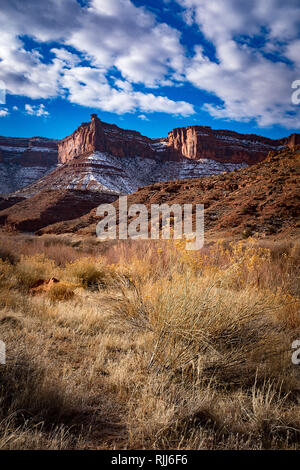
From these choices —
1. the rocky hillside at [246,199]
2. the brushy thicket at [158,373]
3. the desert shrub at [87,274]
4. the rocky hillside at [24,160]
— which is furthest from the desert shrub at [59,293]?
the rocky hillside at [24,160]

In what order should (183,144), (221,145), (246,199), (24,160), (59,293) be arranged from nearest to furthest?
(59,293) < (246,199) < (221,145) < (183,144) < (24,160)

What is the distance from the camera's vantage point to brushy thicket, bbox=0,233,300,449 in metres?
1.58

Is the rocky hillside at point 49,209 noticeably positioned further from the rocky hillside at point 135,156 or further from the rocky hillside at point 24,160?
the rocky hillside at point 24,160

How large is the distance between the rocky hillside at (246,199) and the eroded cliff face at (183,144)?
208ft

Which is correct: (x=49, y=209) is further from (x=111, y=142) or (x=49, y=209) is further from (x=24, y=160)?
(x=24, y=160)

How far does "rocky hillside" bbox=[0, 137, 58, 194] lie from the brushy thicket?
320 feet

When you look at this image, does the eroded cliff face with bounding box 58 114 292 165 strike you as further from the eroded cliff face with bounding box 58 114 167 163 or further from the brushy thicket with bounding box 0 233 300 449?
the brushy thicket with bounding box 0 233 300 449

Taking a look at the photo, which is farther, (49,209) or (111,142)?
(111,142)

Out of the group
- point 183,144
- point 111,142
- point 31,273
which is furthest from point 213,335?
point 183,144

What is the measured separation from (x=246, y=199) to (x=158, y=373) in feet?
69.6

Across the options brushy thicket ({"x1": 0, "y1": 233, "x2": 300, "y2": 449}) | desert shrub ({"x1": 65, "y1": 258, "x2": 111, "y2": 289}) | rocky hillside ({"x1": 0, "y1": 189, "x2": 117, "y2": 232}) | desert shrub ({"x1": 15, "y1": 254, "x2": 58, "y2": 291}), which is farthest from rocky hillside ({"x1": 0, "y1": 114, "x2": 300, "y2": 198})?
brushy thicket ({"x1": 0, "y1": 233, "x2": 300, "y2": 449})

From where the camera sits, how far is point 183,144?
96438 millimetres

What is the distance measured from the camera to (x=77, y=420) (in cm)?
170
